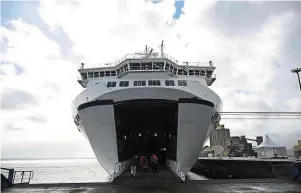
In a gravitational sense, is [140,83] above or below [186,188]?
above

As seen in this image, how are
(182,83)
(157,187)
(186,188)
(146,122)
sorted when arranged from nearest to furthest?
(186,188), (157,187), (182,83), (146,122)

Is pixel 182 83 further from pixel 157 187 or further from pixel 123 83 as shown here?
pixel 157 187

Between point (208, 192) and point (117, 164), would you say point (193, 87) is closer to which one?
point (117, 164)

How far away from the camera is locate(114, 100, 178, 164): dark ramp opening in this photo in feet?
49.8

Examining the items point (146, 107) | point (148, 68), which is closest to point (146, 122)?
point (146, 107)

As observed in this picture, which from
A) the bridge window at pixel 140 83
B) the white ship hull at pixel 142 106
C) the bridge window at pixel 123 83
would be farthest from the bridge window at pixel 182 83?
the bridge window at pixel 123 83

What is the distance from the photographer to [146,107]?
1620 centimetres

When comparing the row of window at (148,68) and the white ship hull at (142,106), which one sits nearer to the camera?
the white ship hull at (142,106)

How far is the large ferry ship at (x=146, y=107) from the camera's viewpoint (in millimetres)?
13953

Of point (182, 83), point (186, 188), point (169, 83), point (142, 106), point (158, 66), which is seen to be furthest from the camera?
point (158, 66)

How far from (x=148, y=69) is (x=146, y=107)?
3.73 m

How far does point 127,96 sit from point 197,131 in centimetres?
503

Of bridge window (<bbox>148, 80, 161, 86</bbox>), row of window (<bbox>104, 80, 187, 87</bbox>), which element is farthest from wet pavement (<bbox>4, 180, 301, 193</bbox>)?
bridge window (<bbox>148, 80, 161, 86</bbox>)

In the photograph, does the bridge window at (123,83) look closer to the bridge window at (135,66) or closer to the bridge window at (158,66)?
the bridge window at (135,66)
